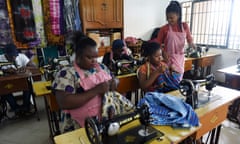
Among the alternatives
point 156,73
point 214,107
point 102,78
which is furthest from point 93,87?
point 214,107

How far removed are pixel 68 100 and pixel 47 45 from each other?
2712mm

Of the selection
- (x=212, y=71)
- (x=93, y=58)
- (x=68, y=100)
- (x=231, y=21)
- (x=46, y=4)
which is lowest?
(x=212, y=71)

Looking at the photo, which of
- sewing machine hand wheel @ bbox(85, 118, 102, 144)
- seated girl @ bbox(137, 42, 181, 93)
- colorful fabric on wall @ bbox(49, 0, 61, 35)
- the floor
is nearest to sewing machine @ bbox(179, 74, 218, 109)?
seated girl @ bbox(137, 42, 181, 93)

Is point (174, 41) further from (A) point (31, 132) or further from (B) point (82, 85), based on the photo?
(A) point (31, 132)

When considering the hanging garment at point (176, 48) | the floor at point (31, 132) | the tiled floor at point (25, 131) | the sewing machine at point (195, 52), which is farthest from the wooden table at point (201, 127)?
the sewing machine at point (195, 52)

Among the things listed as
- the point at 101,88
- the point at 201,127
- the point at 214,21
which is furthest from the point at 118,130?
the point at 214,21

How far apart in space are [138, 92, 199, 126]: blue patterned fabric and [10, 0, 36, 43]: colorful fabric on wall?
287 cm

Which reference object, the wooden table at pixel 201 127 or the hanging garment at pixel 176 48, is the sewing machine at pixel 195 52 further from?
the wooden table at pixel 201 127

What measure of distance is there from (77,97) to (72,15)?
96.7 inches

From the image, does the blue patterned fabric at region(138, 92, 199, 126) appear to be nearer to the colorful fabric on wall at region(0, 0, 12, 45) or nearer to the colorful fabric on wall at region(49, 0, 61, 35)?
the colorful fabric on wall at region(49, 0, 61, 35)

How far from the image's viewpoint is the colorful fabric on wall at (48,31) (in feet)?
10.6

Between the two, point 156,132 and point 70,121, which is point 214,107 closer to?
point 156,132

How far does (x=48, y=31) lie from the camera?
337 centimetres

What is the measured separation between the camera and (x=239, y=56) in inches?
147
